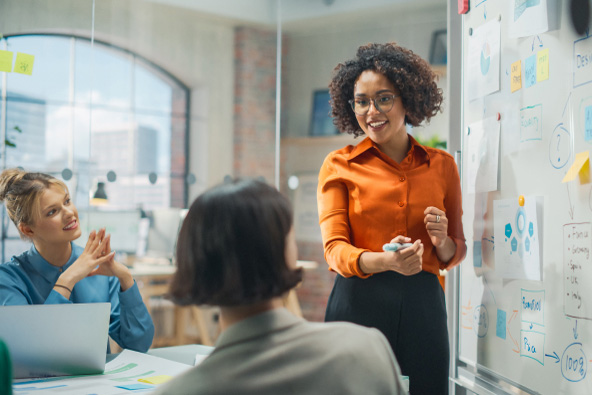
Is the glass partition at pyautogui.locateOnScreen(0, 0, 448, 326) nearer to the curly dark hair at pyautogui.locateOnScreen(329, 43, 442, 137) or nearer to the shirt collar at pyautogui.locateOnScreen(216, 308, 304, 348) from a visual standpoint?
the curly dark hair at pyautogui.locateOnScreen(329, 43, 442, 137)

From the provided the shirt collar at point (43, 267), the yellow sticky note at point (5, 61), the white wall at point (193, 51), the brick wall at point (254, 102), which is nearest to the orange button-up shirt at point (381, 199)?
the shirt collar at point (43, 267)

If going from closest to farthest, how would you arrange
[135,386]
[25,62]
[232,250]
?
[232,250] < [135,386] < [25,62]

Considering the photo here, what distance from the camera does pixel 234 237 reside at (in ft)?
2.65

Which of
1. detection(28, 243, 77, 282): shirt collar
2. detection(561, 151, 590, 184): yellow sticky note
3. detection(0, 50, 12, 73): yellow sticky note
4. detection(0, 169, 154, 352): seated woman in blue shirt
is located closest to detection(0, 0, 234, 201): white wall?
detection(0, 50, 12, 73): yellow sticky note

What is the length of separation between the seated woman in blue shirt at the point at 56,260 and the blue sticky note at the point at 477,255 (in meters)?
1.14

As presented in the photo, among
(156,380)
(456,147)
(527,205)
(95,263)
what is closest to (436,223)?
(527,205)

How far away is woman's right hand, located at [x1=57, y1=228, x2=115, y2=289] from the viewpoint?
1740mm

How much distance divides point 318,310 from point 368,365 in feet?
15.8

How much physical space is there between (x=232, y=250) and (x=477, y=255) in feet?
4.83

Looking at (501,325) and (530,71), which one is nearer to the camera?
(530,71)

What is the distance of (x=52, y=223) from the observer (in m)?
1.85

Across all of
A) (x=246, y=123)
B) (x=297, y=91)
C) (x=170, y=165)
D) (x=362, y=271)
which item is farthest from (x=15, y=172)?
(x=297, y=91)

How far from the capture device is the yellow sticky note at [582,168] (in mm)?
1457

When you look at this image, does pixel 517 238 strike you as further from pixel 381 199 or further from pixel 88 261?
pixel 88 261
